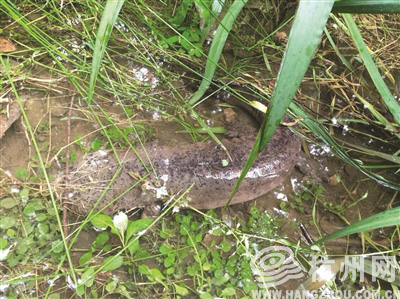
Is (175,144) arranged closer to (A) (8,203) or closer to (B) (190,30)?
(B) (190,30)

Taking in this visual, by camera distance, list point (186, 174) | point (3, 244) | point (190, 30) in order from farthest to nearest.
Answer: point (190, 30), point (186, 174), point (3, 244)

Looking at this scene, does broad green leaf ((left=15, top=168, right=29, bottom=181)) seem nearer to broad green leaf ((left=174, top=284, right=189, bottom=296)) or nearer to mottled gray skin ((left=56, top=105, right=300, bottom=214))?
mottled gray skin ((left=56, top=105, right=300, bottom=214))

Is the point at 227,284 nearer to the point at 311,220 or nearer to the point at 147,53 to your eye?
the point at 311,220

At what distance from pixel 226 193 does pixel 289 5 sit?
205 centimetres

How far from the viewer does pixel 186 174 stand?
291 cm

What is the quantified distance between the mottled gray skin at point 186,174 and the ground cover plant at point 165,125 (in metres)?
0.11

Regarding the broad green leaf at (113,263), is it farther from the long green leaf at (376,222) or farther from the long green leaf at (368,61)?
the long green leaf at (368,61)

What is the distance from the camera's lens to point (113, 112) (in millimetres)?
3115

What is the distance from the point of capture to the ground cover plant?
248 cm

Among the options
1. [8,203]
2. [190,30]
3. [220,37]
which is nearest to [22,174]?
[8,203]

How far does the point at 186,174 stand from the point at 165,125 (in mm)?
552

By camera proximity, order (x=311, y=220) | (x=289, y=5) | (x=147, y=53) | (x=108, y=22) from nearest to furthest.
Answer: (x=108, y=22), (x=311, y=220), (x=147, y=53), (x=289, y=5)

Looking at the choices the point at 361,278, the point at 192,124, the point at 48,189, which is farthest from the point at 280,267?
the point at 48,189

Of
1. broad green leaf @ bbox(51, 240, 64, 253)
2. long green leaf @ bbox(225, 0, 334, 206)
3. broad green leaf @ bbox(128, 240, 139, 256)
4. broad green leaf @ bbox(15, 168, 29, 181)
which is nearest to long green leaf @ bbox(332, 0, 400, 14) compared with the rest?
long green leaf @ bbox(225, 0, 334, 206)
